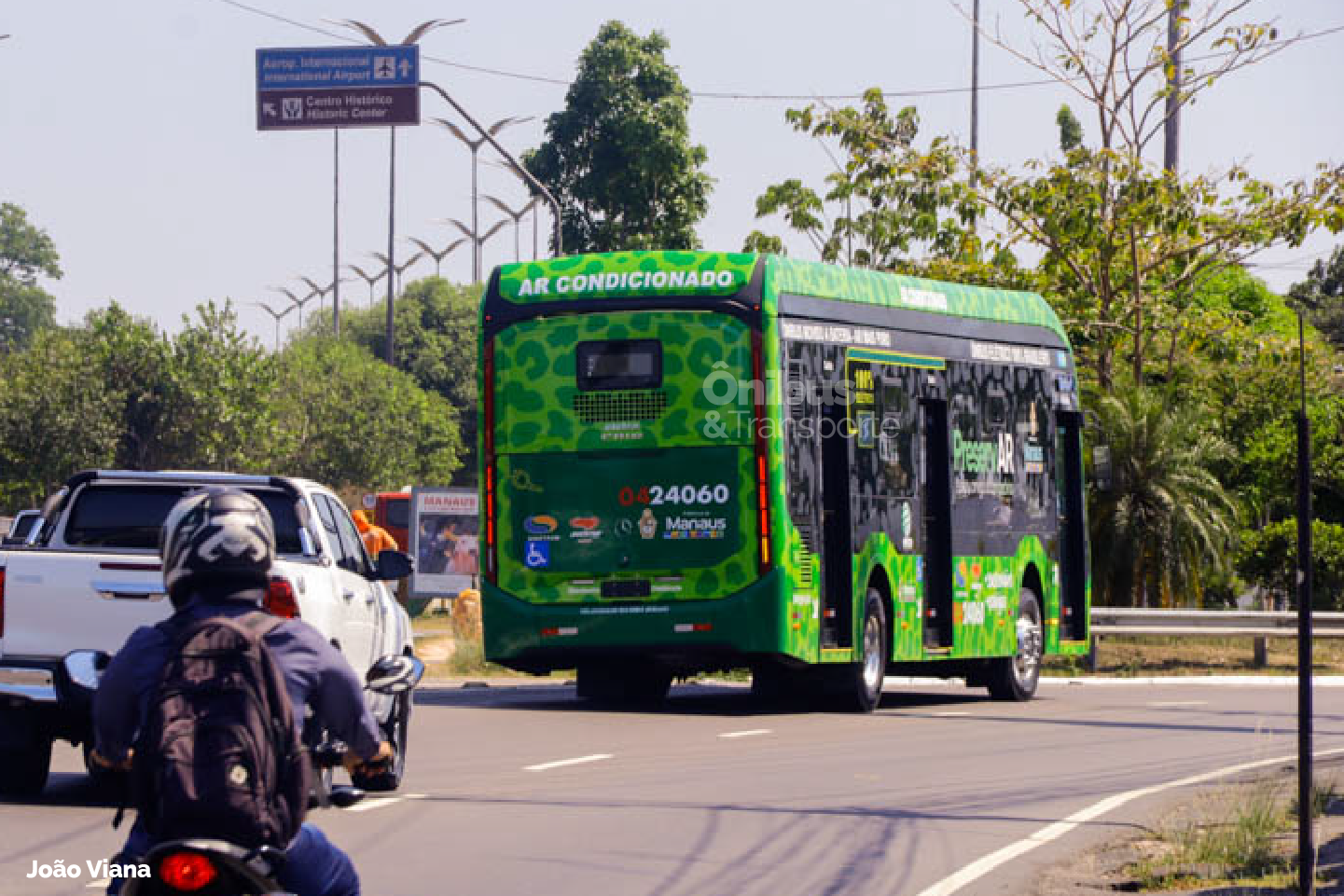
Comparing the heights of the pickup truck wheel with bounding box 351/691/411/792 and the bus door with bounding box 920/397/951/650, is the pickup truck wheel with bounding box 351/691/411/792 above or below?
below

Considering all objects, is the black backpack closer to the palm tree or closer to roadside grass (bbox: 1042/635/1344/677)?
roadside grass (bbox: 1042/635/1344/677)

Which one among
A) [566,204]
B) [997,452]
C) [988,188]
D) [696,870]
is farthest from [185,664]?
[566,204]

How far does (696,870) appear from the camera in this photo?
1018cm

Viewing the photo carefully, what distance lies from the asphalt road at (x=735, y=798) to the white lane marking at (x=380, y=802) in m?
0.03

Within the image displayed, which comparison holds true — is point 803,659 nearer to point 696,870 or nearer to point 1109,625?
point 696,870

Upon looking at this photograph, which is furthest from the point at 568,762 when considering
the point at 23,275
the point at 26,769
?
the point at 23,275

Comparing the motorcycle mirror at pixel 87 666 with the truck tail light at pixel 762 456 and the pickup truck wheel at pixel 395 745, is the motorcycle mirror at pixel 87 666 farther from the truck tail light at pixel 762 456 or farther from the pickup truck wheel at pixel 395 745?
the truck tail light at pixel 762 456

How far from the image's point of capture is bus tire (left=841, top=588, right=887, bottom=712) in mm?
20156

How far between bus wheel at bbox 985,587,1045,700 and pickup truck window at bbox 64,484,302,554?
1190 centimetres

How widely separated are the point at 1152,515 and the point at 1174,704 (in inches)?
400

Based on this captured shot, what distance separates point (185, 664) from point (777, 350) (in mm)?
14448

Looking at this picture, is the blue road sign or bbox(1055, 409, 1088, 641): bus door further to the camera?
the blue road sign

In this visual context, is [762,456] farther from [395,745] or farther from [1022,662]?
[395,745]

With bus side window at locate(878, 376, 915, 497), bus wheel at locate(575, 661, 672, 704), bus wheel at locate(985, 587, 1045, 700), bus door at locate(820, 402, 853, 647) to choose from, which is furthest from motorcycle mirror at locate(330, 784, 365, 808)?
bus wheel at locate(985, 587, 1045, 700)
